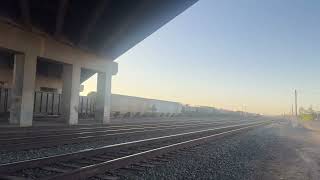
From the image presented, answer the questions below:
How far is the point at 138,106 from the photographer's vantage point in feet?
177

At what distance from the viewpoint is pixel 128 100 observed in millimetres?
49875

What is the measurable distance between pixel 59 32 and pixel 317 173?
17288mm

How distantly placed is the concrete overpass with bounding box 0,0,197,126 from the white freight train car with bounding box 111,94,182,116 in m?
19.6

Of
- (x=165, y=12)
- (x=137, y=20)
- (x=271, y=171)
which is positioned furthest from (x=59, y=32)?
(x=271, y=171)

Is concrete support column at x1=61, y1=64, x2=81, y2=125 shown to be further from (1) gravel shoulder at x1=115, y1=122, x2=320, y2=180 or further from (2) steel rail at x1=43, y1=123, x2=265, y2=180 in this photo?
(2) steel rail at x1=43, y1=123, x2=265, y2=180

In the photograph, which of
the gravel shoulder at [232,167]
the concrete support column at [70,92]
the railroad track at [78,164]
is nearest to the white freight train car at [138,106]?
the concrete support column at [70,92]

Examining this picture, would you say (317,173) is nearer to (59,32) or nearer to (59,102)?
(59,32)

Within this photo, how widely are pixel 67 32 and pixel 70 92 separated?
4424 millimetres

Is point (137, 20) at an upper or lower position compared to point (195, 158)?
upper

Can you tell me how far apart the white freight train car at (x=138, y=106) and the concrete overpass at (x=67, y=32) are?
19569mm

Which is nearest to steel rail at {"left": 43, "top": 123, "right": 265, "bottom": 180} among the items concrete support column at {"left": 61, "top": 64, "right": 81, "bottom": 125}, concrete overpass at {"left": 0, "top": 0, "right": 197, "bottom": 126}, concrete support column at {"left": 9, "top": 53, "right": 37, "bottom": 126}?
concrete overpass at {"left": 0, "top": 0, "right": 197, "bottom": 126}

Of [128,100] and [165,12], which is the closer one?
[165,12]

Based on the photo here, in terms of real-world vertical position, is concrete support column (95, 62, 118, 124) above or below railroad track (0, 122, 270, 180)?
above

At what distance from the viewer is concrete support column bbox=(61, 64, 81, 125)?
26.4m
